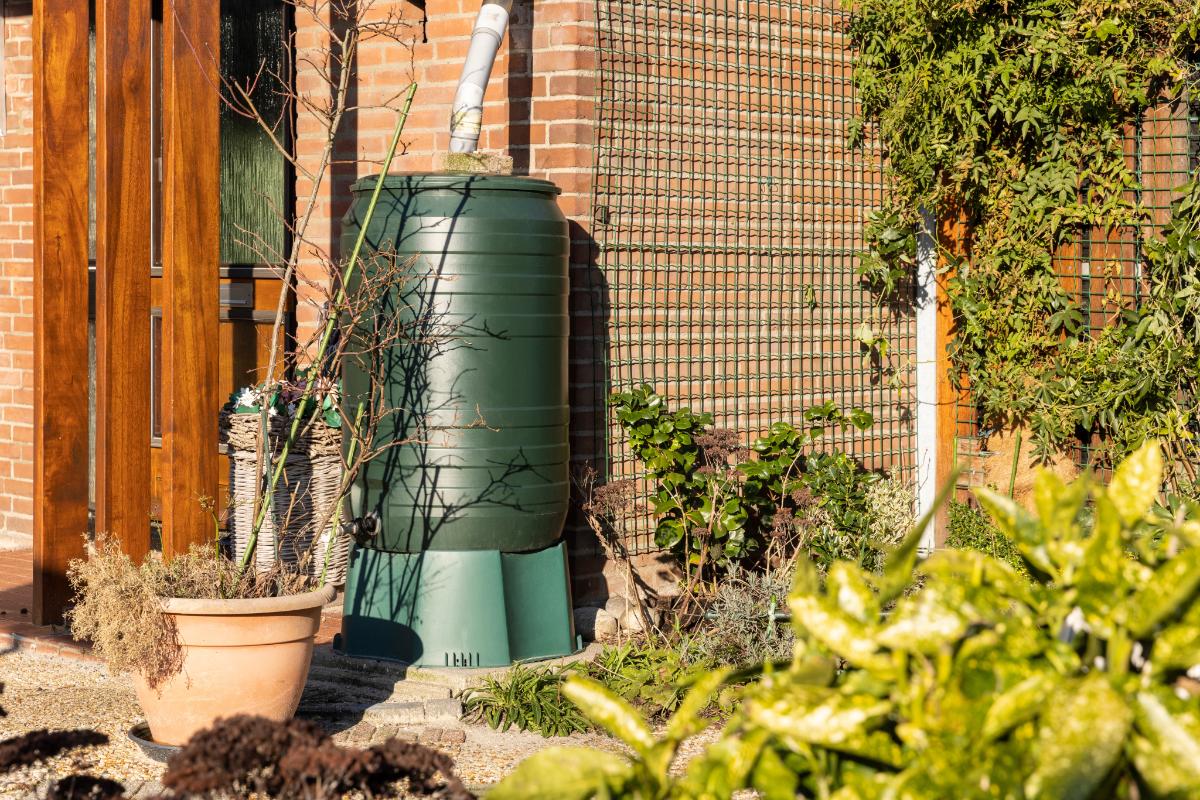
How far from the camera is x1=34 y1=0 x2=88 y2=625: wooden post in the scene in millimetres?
5078

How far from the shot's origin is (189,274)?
15.8 ft

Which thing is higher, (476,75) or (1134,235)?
(476,75)

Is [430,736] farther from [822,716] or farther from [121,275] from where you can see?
[822,716]

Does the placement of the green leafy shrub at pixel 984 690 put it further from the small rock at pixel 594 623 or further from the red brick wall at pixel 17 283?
the red brick wall at pixel 17 283

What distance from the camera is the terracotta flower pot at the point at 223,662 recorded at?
367cm

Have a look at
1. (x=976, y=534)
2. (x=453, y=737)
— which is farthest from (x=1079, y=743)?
(x=976, y=534)

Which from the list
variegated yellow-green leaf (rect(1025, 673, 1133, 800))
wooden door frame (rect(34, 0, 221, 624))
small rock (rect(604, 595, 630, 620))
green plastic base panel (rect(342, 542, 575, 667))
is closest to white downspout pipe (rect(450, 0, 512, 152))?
wooden door frame (rect(34, 0, 221, 624))

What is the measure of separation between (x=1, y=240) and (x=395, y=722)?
449 cm

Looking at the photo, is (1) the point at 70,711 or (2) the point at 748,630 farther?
(2) the point at 748,630

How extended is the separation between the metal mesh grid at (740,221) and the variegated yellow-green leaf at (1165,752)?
439 cm

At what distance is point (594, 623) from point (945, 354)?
238cm

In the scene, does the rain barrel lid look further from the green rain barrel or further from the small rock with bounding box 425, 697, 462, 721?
the small rock with bounding box 425, 697, 462, 721

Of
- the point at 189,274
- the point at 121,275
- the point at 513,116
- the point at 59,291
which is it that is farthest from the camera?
the point at 513,116

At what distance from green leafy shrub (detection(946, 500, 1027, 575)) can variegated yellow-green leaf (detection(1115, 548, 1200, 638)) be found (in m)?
4.89
